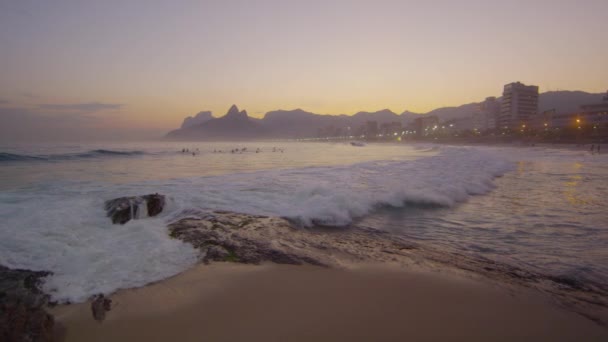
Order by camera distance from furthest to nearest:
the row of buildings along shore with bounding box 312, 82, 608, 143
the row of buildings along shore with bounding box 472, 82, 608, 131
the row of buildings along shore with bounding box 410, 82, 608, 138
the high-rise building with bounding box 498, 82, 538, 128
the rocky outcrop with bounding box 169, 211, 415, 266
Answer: the high-rise building with bounding box 498, 82, 538, 128, the row of buildings along shore with bounding box 472, 82, 608, 131, the row of buildings along shore with bounding box 410, 82, 608, 138, the row of buildings along shore with bounding box 312, 82, 608, 143, the rocky outcrop with bounding box 169, 211, 415, 266

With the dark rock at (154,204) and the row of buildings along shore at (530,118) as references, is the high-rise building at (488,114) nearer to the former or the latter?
the row of buildings along shore at (530,118)

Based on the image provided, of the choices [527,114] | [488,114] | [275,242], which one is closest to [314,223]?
[275,242]

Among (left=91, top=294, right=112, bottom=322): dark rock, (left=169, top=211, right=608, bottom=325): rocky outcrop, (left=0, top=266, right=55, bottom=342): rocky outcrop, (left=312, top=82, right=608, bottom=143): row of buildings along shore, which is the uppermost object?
(left=312, top=82, right=608, bottom=143): row of buildings along shore

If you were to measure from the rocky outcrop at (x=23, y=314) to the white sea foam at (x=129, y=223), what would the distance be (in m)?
0.24

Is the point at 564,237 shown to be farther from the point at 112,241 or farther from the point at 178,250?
the point at 112,241

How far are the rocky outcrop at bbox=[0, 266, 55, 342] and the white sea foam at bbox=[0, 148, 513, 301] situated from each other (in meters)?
0.24

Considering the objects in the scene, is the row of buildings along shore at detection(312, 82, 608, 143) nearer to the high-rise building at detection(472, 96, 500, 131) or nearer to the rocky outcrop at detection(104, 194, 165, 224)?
the high-rise building at detection(472, 96, 500, 131)

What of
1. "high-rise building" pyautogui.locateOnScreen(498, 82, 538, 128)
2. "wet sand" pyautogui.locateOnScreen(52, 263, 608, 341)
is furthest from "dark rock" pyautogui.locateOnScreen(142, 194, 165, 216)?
"high-rise building" pyautogui.locateOnScreen(498, 82, 538, 128)

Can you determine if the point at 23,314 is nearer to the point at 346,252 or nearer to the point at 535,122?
the point at 346,252

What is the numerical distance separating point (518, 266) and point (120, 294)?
642cm

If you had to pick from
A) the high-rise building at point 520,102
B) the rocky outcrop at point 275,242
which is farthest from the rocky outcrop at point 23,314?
the high-rise building at point 520,102

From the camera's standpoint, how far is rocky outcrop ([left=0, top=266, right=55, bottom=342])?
9.04 ft

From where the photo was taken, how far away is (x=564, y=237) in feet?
21.9

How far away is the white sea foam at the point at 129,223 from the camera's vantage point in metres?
4.60
